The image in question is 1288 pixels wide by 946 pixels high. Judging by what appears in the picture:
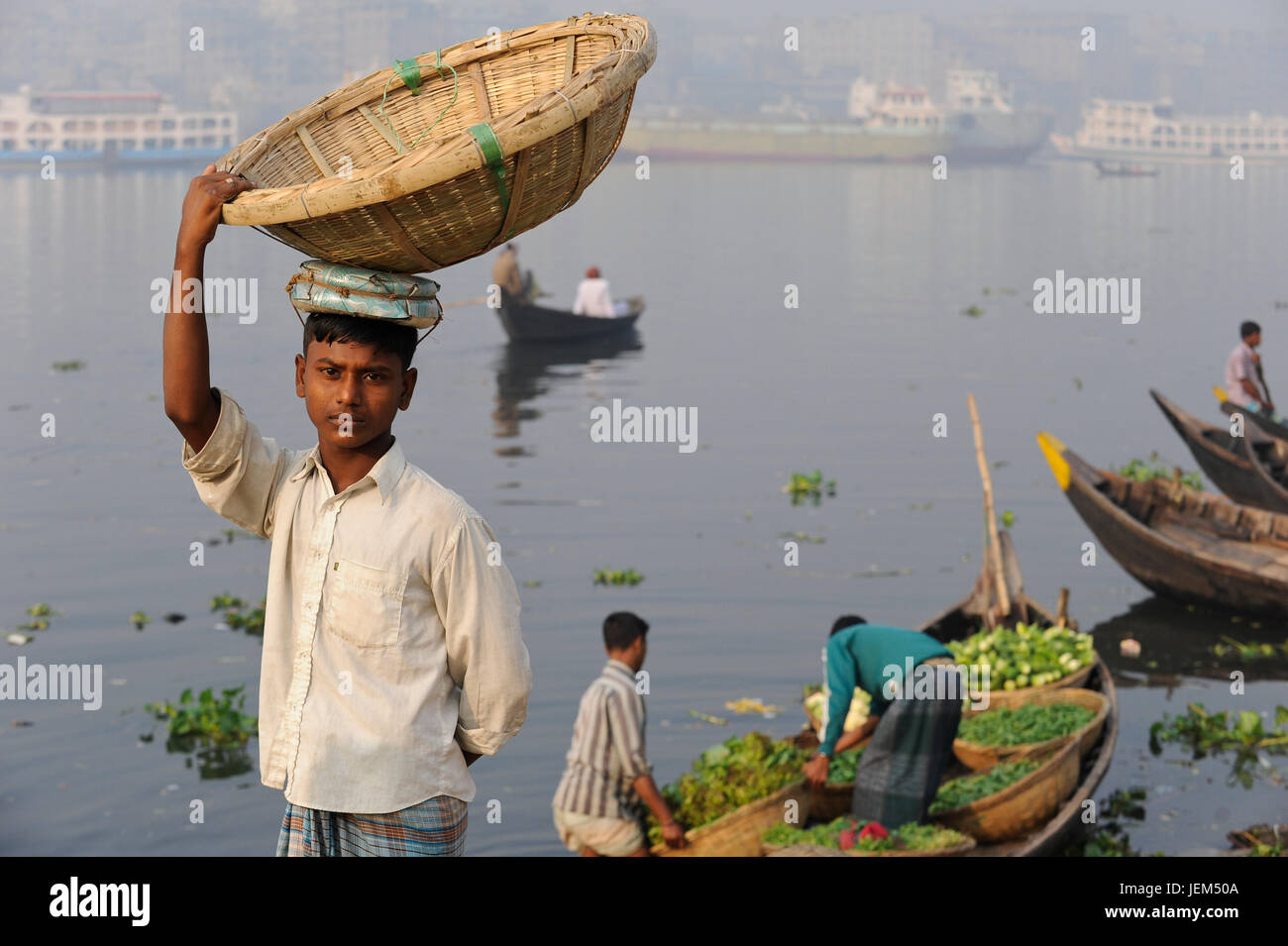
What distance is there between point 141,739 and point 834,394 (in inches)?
631

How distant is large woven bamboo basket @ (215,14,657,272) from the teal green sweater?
425 centimetres

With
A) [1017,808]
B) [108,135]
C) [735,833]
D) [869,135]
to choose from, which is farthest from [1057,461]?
[869,135]

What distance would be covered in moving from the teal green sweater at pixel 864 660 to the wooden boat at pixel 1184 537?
6016 millimetres

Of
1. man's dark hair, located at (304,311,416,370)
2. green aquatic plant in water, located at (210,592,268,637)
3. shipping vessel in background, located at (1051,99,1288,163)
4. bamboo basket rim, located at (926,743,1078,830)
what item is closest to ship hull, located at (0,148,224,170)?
shipping vessel in background, located at (1051,99,1288,163)

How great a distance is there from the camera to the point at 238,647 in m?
12.2

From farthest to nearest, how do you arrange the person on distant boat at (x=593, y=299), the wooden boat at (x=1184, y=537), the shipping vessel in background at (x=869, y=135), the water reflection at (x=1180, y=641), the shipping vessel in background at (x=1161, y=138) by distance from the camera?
the shipping vessel in background at (x=1161, y=138), the shipping vessel in background at (x=869, y=135), the person on distant boat at (x=593, y=299), the wooden boat at (x=1184, y=537), the water reflection at (x=1180, y=641)

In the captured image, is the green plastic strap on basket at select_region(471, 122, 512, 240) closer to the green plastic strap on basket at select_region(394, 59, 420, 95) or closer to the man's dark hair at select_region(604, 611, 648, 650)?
the green plastic strap on basket at select_region(394, 59, 420, 95)

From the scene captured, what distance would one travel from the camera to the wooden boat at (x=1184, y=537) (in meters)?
12.7

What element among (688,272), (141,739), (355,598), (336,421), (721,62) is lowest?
(141,739)

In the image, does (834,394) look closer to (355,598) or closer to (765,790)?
(765,790)

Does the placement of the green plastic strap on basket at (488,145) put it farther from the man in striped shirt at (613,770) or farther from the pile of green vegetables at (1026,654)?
the pile of green vegetables at (1026,654)

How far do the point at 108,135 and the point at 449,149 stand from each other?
106056 millimetres

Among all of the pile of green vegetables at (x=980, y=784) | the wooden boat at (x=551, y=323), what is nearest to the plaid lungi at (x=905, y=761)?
the pile of green vegetables at (x=980, y=784)

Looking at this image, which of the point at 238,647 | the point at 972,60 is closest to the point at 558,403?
the point at 238,647
